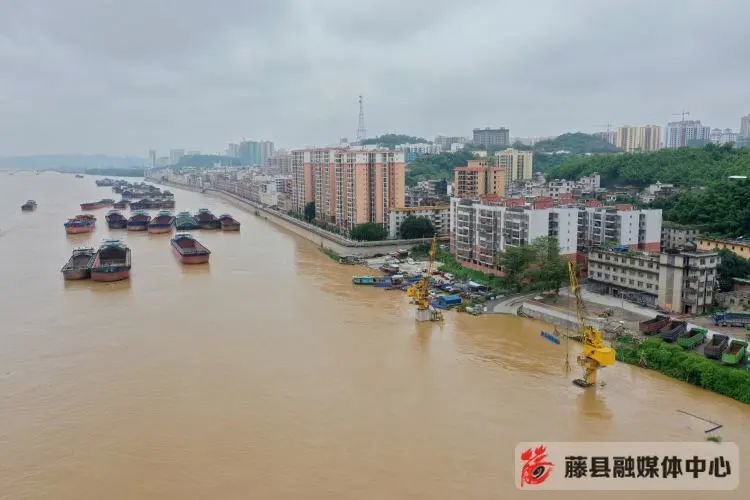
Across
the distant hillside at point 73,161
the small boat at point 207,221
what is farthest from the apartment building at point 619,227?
the distant hillside at point 73,161

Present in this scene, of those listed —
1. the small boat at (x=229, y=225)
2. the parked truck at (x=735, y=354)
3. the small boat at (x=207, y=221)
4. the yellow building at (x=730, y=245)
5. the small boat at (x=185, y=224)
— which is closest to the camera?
the parked truck at (x=735, y=354)

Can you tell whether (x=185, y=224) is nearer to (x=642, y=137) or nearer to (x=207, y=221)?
(x=207, y=221)

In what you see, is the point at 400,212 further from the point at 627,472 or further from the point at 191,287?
the point at 627,472

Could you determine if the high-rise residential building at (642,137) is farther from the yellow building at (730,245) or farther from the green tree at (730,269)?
the green tree at (730,269)

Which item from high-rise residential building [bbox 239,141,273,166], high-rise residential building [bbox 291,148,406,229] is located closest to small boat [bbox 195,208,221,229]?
high-rise residential building [bbox 291,148,406,229]

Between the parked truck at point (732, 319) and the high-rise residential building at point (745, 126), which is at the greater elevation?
the high-rise residential building at point (745, 126)

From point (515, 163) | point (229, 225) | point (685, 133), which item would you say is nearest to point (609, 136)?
point (685, 133)

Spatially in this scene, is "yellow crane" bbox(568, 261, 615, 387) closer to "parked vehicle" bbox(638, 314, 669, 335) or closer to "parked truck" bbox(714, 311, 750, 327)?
"parked vehicle" bbox(638, 314, 669, 335)
